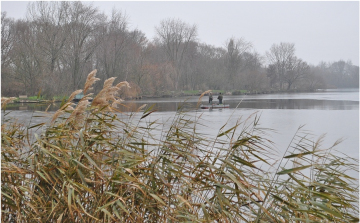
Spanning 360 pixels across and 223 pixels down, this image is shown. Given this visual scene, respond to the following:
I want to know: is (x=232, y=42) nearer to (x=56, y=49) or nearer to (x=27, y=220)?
(x=56, y=49)

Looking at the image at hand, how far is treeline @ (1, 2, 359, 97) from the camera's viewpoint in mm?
42688

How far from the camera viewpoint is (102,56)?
5166cm

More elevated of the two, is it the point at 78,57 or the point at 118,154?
the point at 78,57

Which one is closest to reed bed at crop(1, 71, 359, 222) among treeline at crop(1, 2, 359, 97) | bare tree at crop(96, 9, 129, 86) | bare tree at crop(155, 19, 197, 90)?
treeline at crop(1, 2, 359, 97)

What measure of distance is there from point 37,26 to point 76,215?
45.2m

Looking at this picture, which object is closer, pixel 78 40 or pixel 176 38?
pixel 78 40

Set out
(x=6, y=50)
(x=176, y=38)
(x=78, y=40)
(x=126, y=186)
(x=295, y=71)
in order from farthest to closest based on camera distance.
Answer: (x=295, y=71) < (x=176, y=38) < (x=78, y=40) < (x=6, y=50) < (x=126, y=186)

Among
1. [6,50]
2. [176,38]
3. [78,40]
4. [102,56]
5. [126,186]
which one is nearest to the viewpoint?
[126,186]

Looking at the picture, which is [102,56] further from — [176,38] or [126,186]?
[126,186]

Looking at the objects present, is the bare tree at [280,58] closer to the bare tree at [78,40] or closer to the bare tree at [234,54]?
the bare tree at [234,54]

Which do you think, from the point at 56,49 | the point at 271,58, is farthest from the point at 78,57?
the point at 271,58

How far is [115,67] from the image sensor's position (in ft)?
171

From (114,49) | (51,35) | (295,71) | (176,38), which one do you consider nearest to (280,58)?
(295,71)

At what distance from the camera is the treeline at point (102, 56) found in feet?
140
